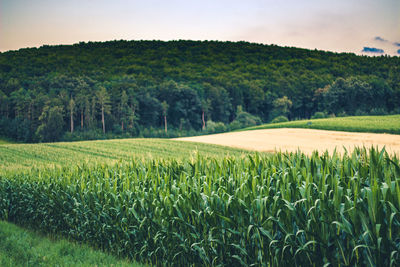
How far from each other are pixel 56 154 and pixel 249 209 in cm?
3592

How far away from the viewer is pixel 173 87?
91.6m

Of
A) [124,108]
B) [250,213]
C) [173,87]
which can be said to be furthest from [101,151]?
[173,87]

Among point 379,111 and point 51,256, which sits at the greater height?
point 379,111

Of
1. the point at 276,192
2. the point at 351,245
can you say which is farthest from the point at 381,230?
the point at 276,192

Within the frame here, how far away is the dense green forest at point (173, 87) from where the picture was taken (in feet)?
252

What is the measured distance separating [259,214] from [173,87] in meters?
89.0

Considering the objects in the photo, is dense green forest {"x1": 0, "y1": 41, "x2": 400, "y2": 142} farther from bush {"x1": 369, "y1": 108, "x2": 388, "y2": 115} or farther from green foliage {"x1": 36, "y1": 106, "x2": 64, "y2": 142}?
bush {"x1": 369, "y1": 108, "x2": 388, "y2": 115}

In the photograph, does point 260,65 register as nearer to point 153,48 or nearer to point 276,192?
point 153,48

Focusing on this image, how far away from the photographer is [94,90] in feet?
281

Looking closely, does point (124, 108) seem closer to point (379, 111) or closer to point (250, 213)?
point (379, 111)

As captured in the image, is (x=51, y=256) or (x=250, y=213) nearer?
(x=250, y=213)

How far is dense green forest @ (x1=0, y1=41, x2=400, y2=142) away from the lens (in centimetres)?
7675

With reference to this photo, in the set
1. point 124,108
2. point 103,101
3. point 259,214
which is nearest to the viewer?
A: point 259,214

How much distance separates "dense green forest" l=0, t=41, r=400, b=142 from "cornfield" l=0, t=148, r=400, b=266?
225 ft
